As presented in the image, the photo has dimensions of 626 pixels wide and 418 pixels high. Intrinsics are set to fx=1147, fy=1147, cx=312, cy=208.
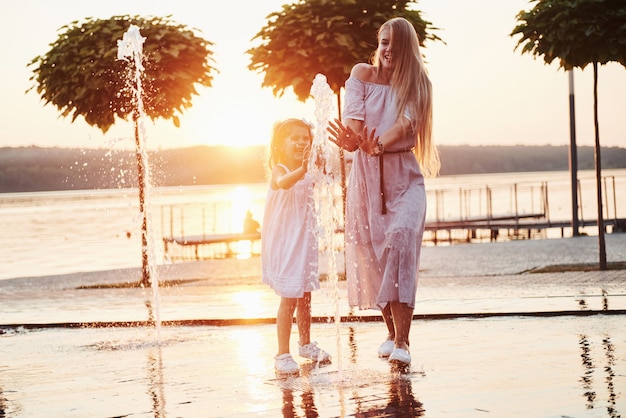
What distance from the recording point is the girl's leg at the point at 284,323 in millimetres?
7555

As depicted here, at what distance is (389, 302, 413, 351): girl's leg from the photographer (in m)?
7.47

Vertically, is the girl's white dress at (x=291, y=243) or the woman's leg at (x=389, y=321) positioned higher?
the girl's white dress at (x=291, y=243)

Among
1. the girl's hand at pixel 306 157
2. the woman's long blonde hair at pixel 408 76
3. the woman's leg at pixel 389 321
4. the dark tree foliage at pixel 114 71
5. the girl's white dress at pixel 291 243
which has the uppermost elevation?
the dark tree foliage at pixel 114 71

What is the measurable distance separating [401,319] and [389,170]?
1.00 meters

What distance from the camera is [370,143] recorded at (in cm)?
745

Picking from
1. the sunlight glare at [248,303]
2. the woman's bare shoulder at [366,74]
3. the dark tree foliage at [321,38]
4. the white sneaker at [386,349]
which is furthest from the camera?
the dark tree foliage at [321,38]

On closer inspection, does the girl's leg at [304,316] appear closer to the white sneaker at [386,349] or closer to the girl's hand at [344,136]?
the white sneaker at [386,349]

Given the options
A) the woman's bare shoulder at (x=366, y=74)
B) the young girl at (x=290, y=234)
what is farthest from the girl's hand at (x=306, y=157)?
the woman's bare shoulder at (x=366, y=74)

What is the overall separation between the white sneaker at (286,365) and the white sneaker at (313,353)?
0.44 metres

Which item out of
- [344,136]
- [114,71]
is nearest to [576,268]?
[114,71]

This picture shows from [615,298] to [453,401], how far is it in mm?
5979

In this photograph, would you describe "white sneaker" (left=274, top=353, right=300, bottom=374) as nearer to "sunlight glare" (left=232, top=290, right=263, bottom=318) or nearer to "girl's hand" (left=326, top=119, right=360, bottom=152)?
"girl's hand" (left=326, top=119, right=360, bottom=152)

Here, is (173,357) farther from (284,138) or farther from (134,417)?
(134,417)

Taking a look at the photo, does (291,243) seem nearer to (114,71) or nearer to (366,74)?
(366,74)
